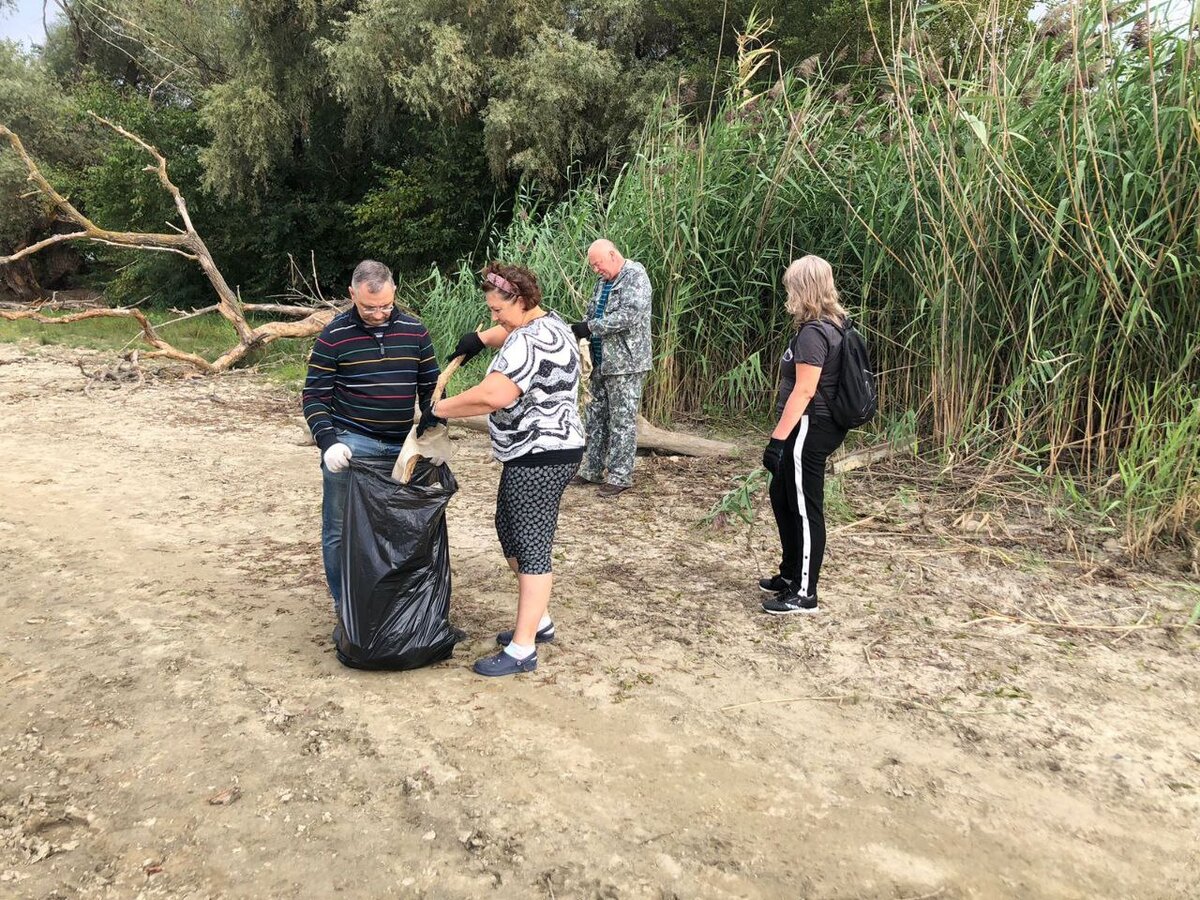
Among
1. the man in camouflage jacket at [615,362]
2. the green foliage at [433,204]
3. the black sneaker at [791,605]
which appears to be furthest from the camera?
the green foliage at [433,204]

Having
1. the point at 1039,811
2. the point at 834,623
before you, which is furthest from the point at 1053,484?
the point at 1039,811

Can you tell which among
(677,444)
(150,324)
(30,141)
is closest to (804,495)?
(677,444)

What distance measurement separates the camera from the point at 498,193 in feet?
46.8

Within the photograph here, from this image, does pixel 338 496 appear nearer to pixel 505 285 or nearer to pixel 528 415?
pixel 528 415

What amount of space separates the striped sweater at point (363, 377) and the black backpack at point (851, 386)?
4.79ft

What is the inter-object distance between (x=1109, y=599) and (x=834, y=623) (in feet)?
4.06

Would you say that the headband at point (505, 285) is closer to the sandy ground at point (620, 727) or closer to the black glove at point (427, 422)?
the black glove at point (427, 422)

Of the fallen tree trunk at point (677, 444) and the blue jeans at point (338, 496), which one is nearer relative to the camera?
the blue jeans at point (338, 496)

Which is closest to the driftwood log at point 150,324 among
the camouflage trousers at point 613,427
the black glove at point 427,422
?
the camouflage trousers at point 613,427

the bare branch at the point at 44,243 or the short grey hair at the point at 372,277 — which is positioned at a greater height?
the bare branch at the point at 44,243

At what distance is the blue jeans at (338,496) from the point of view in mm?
3027

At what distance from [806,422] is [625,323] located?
2.02 metres

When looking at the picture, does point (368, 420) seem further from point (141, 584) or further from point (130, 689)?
point (141, 584)

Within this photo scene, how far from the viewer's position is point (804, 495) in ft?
11.2
